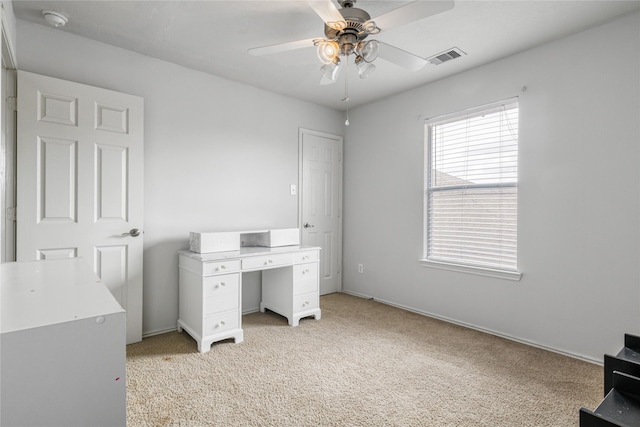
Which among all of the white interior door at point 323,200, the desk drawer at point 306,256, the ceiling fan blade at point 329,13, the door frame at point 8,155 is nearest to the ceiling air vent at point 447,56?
the ceiling fan blade at point 329,13

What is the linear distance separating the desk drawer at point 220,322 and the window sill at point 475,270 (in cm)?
201

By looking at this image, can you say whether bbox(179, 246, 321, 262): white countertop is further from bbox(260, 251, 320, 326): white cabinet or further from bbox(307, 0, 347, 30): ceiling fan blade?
bbox(307, 0, 347, 30): ceiling fan blade

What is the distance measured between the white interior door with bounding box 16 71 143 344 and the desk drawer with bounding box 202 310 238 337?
2.04ft

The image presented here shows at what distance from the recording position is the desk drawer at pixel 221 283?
103 inches

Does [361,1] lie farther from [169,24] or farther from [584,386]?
[584,386]

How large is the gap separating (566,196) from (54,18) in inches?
155

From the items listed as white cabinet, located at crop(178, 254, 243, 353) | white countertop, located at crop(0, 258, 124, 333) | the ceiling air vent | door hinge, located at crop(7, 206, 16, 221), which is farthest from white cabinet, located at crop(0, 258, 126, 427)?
the ceiling air vent

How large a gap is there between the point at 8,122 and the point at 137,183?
86 centimetres

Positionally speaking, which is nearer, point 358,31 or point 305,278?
point 358,31

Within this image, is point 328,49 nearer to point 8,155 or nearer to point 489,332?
point 8,155

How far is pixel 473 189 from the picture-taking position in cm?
312

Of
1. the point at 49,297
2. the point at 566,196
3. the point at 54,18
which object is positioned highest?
the point at 54,18

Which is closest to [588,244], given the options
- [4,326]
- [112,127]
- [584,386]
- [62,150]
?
[584,386]

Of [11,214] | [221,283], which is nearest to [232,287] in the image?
[221,283]
